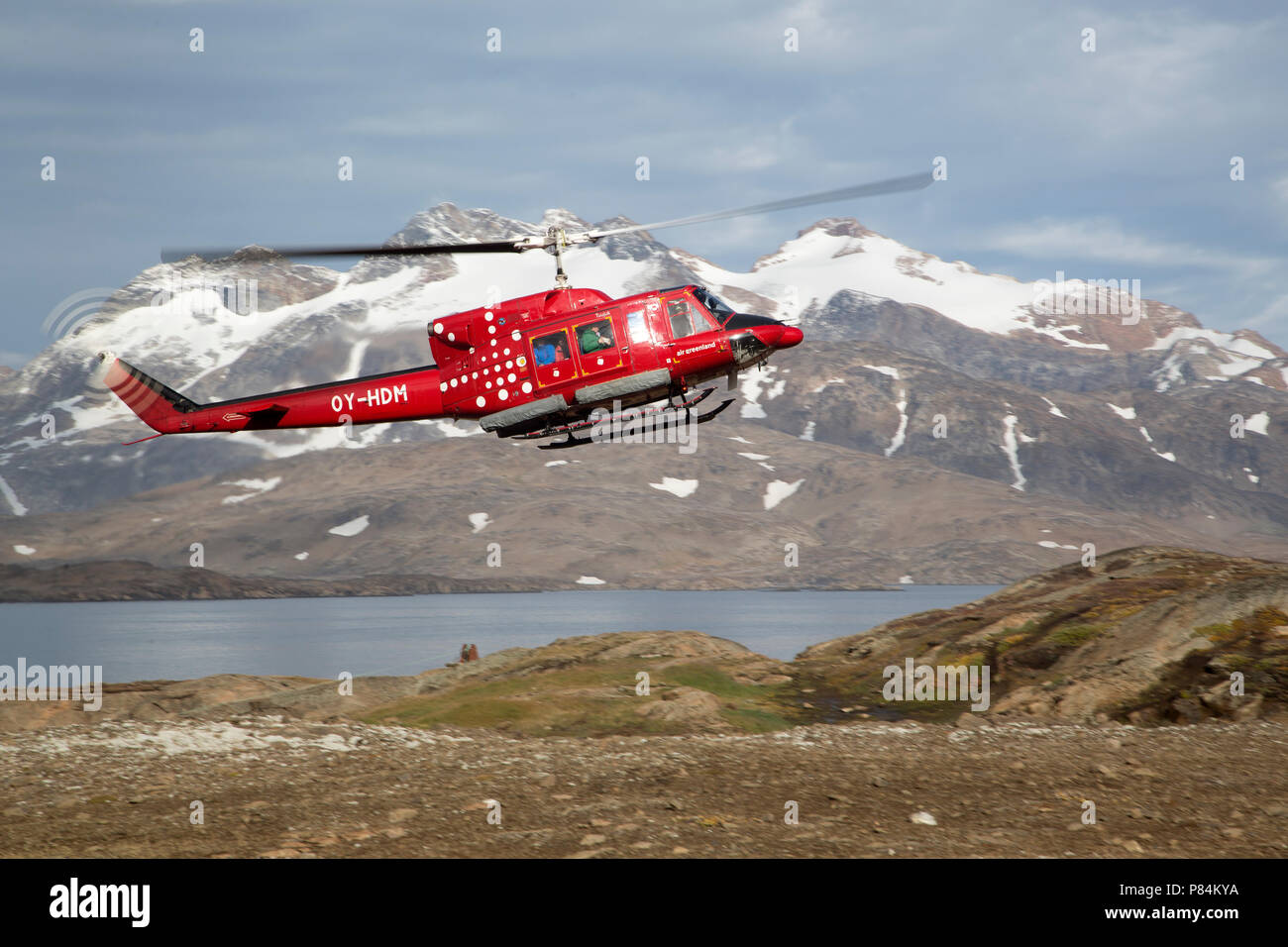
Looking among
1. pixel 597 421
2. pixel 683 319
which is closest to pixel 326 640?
pixel 597 421

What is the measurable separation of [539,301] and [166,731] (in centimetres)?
1306

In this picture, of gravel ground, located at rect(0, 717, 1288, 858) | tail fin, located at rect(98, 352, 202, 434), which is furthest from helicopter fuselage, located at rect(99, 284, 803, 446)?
gravel ground, located at rect(0, 717, 1288, 858)

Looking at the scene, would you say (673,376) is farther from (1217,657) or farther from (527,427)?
(1217,657)

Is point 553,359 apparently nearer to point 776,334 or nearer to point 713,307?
point 713,307

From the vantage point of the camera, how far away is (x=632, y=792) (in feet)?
62.1

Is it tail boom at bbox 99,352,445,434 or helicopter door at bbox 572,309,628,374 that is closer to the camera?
helicopter door at bbox 572,309,628,374

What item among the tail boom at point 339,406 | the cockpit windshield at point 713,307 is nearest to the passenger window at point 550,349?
the tail boom at point 339,406

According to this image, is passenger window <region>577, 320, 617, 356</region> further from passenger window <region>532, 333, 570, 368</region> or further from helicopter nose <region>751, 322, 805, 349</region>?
helicopter nose <region>751, 322, 805, 349</region>

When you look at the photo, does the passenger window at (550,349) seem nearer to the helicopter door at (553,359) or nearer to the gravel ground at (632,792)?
the helicopter door at (553,359)

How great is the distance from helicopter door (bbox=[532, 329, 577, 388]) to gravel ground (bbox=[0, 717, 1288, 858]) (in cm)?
843

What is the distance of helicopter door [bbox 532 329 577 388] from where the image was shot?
1001 inches

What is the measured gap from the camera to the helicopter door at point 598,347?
25.3 m

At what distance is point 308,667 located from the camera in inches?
4424
